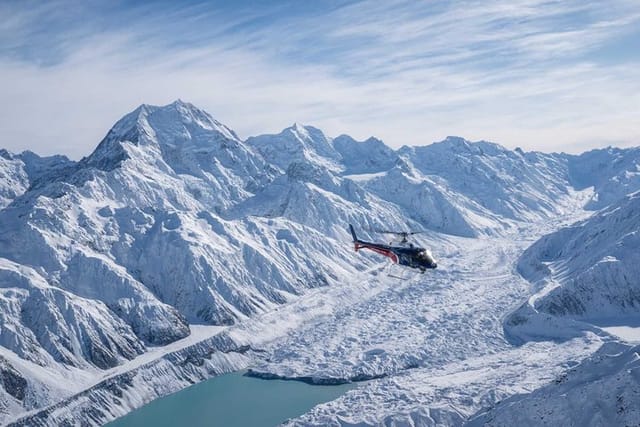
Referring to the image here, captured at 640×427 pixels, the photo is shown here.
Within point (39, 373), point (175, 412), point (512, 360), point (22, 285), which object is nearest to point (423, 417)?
point (512, 360)

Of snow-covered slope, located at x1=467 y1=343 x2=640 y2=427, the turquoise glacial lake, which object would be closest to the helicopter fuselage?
snow-covered slope, located at x1=467 y1=343 x2=640 y2=427

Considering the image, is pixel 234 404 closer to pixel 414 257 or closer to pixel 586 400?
pixel 414 257

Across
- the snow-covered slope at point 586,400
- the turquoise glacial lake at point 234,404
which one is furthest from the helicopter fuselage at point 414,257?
the turquoise glacial lake at point 234,404

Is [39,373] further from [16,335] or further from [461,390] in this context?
[461,390]

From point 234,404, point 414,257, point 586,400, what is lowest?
point 234,404

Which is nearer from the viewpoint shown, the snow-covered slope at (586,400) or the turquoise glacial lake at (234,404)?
the snow-covered slope at (586,400)

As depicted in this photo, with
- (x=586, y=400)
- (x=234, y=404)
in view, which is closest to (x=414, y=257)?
(x=586, y=400)

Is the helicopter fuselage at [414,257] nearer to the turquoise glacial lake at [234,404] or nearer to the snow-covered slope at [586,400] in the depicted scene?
the snow-covered slope at [586,400]

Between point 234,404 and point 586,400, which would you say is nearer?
point 586,400
